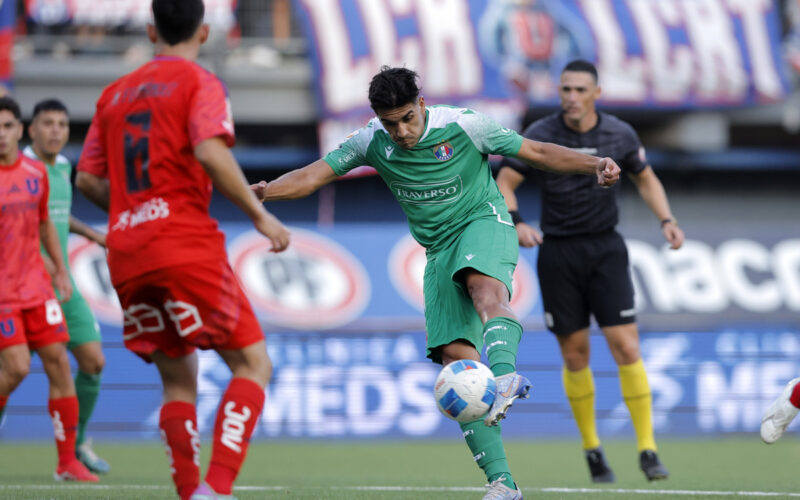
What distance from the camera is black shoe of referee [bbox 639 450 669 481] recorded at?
7711 mm

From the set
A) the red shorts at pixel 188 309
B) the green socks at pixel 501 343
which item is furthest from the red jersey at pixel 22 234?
the green socks at pixel 501 343

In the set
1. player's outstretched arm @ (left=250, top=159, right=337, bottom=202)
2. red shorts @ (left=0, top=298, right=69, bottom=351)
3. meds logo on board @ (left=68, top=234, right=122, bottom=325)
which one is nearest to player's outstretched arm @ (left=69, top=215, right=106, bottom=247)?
red shorts @ (left=0, top=298, right=69, bottom=351)

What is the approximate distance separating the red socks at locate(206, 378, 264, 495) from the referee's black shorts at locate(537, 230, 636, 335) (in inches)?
151

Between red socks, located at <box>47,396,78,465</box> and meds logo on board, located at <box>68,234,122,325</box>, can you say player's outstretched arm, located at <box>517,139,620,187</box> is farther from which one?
meds logo on board, located at <box>68,234,122,325</box>

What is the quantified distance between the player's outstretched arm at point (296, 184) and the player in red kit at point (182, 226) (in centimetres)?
114

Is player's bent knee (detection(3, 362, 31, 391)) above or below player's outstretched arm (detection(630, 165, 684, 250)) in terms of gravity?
below

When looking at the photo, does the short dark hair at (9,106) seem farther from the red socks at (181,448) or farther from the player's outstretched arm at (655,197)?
the player's outstretched arm at (655,197)

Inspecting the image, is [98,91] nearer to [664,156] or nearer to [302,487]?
[664,156]

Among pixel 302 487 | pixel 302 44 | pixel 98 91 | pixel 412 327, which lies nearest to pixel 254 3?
pixel 302 44

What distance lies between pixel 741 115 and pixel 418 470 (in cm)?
1595

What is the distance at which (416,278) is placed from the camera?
13.3 meters

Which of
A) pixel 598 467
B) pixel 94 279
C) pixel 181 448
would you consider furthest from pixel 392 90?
pixel 94 279

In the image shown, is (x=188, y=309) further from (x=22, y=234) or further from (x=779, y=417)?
(x=22, y=234)

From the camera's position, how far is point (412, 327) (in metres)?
13.1
